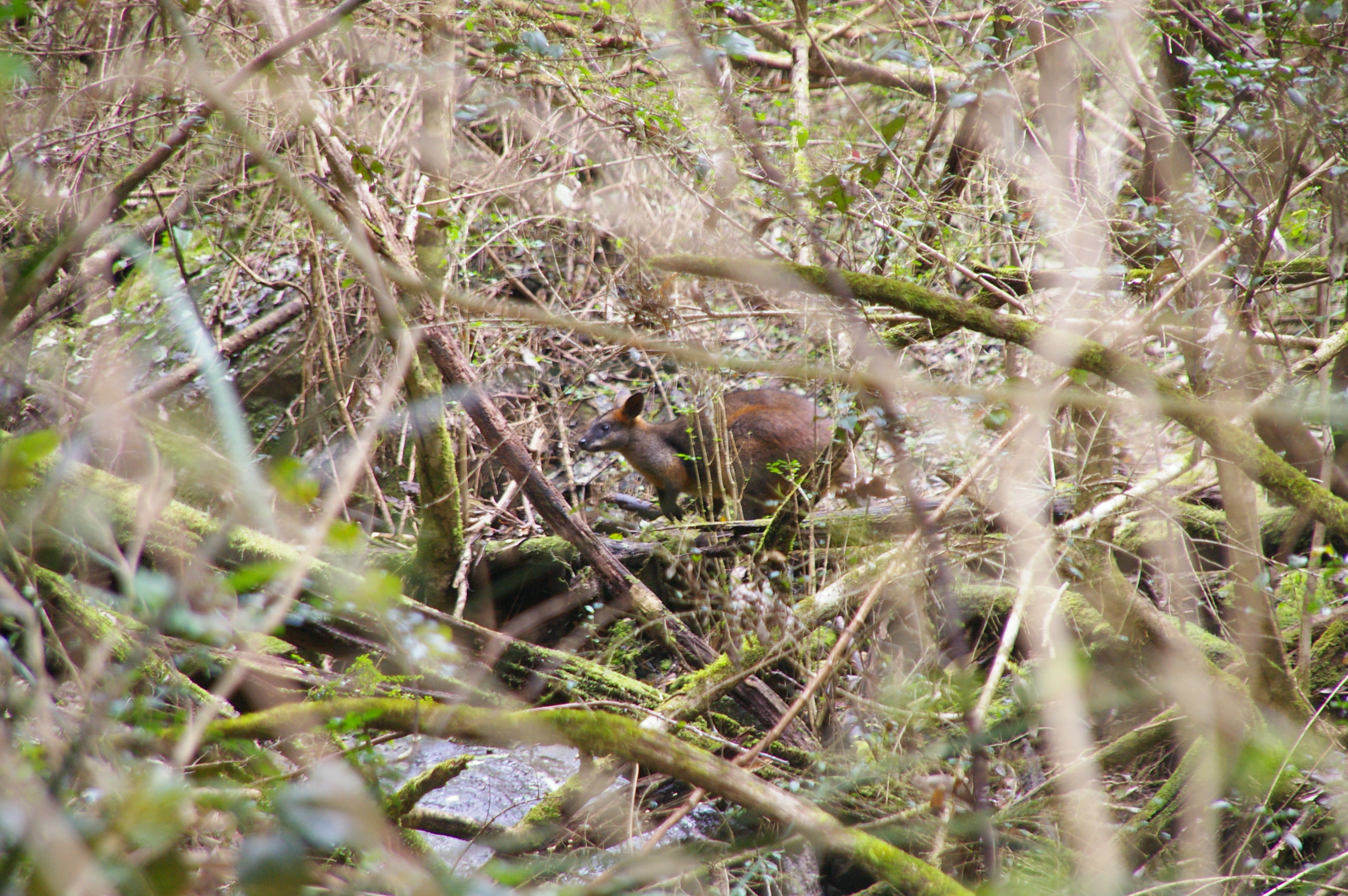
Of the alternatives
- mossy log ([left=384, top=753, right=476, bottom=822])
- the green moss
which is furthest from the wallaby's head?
the green moss

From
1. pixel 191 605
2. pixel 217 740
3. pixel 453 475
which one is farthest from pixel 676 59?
pixel 217 740

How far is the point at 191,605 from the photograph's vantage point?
265 centimetres

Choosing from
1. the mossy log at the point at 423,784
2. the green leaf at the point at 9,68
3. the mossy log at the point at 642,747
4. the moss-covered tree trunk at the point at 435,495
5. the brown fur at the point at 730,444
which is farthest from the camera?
the brown fur at the point at 730,444

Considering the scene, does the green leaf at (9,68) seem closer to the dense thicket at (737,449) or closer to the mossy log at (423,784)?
the dense thicket at (737,449)

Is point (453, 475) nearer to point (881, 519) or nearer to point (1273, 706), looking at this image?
point (881, 519)

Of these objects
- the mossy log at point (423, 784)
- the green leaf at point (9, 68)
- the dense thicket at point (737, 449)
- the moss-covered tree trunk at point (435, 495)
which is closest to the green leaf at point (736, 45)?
the dense thicket at point (737, 449)

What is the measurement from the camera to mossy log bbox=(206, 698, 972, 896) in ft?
6.04

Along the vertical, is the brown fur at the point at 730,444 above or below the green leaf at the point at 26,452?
below

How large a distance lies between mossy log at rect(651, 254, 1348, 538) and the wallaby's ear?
3982mm

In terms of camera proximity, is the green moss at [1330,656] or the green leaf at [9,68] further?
the green moss at [1330,656]

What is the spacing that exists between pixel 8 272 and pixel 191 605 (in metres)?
1.56

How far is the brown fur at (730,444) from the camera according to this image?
5891 millimetres

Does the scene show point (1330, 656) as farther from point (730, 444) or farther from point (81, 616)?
point (81, 616)

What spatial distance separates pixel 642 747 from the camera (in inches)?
76.1
